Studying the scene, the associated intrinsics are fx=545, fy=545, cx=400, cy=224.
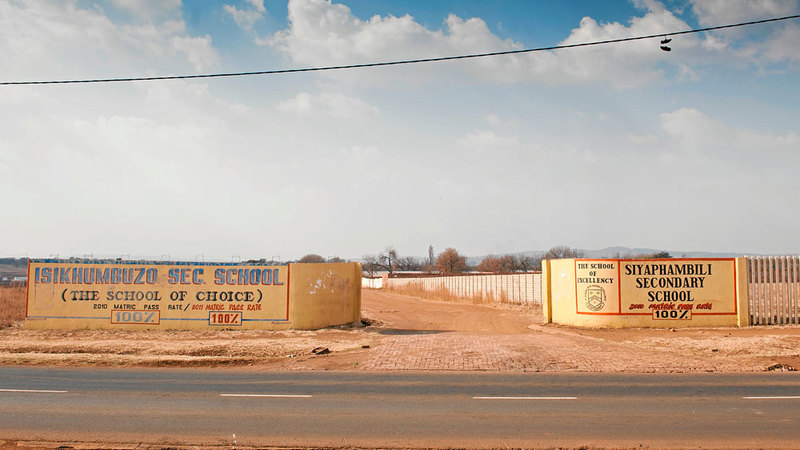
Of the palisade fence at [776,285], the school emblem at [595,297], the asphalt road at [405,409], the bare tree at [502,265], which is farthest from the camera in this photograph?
the bare tree at [502,265]

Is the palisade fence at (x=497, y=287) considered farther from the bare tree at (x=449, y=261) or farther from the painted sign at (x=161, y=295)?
the bare tree at (x=449, y=261)

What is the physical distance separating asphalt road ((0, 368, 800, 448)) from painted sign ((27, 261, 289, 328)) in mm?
7430

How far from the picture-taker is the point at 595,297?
19.7 metres

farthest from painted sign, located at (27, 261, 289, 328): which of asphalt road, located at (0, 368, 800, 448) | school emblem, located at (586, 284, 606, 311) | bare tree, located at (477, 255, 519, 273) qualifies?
bare tree, located at (477, 255, 519, 273)

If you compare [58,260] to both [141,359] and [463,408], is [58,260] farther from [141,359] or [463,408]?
[463,408]

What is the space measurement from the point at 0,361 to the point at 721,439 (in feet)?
53.7

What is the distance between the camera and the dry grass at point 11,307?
2178cm

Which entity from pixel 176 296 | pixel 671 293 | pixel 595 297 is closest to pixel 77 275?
pixel 176 296

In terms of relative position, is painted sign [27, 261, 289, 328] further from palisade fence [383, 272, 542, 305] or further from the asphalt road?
palisade fence [383, 272, 542, 305]

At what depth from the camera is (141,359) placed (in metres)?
14.6

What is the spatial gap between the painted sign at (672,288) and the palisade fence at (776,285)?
0.67 m

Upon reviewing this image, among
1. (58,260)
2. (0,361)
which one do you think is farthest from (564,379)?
(58,260)

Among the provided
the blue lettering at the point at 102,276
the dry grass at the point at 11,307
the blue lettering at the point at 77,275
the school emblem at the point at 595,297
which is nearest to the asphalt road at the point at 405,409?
the school emblem at the point at 595,297

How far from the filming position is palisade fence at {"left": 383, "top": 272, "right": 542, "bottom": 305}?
3234 centimetres
